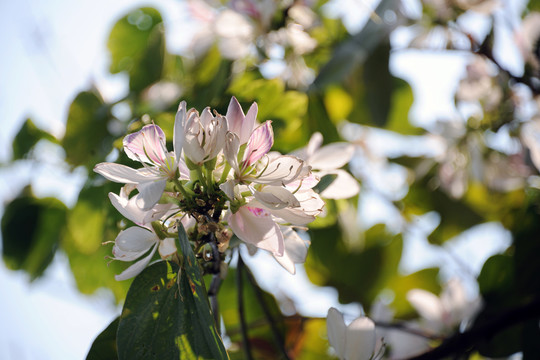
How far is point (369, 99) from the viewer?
2.85 feet

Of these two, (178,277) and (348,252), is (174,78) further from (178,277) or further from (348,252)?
(178,277)

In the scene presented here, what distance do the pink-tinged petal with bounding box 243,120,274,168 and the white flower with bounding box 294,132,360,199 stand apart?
0.34ft

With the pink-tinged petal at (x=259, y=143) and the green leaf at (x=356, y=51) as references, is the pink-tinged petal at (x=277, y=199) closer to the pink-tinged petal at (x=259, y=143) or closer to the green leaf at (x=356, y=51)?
the pink-tinged petal at (x=259, y=143)

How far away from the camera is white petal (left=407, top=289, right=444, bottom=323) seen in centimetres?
83

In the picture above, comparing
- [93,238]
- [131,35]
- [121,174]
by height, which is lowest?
[93,238]

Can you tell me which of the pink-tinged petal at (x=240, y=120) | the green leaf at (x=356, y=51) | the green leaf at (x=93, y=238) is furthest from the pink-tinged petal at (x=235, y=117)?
the green leaf at (x=356, y=51)

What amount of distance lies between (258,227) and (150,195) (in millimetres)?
99

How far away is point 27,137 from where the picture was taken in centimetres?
91

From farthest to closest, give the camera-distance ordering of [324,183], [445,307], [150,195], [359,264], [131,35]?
[131,35]
[359,264]
[445,307]
[324,183]
[150,195]

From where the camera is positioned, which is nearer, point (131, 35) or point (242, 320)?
point (242, 320)

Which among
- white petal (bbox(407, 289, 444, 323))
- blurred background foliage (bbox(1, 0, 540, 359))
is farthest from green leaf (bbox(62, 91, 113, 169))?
white petal (bbox(407, 289, 444, 323))

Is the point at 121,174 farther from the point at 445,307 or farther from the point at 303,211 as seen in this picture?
the point at 445,307

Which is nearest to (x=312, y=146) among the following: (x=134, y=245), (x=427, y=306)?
(x=134, y=245)

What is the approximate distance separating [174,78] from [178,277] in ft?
2.24
